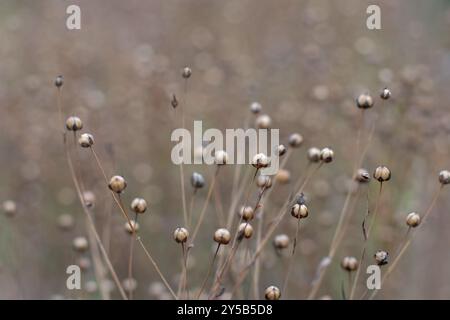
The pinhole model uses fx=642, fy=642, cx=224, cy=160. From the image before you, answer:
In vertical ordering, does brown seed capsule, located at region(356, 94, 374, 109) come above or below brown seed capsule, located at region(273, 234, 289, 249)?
above

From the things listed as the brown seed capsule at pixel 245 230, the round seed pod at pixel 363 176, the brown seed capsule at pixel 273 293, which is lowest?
the brown seed capsule at pixel 273 293

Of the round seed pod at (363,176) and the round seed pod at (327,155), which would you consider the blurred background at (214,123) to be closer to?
the round seed pod at (363,176)

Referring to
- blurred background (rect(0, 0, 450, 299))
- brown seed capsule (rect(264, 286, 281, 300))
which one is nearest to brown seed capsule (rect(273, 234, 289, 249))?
brown seed capsule (rect(264, 286, 281, 300))

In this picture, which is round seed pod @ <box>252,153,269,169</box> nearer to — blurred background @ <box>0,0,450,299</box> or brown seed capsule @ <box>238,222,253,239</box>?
brown seed capsule @ <box>238,222,253,239</box>

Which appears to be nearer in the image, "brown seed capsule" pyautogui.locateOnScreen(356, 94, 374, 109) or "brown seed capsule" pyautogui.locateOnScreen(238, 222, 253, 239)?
"brown seed capsule" pyautogui.locateOnScreen(238, 222, 253, 239)

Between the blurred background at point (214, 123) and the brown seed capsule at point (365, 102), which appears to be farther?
the blurred background at point (214, 123)

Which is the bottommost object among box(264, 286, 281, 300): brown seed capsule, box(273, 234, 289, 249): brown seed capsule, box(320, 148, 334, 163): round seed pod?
box(264, 286, 281, 300): brown seed capsule

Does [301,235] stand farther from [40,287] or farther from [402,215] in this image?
[40,287]

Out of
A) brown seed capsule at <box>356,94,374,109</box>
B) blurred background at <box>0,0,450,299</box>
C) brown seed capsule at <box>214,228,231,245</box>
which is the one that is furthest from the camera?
blurred background at <box>0,0,450,299</box>

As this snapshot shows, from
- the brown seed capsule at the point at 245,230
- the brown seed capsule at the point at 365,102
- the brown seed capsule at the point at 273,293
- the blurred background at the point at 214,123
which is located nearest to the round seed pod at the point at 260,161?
the brown seed capsule at the point at 245,230

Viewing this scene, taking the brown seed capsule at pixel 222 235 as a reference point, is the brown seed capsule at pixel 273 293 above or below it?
below

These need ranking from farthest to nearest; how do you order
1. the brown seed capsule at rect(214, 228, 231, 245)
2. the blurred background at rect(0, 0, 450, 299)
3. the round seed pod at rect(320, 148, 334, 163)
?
1. the blurred background at rect(0, 0, 450, 299)
2. the round seed pod at rect(320, 148, 334, 163)
3. the brown seed capsule at rect(214, 228, 231, 245)

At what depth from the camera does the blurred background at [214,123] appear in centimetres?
243

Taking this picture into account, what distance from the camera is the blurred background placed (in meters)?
2.43
